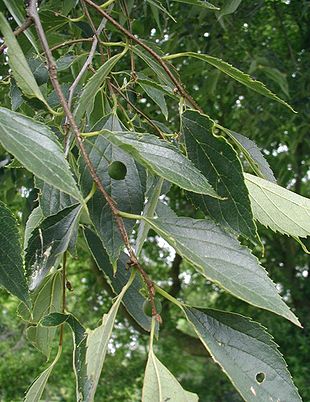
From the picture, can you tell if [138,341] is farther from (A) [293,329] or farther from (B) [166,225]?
(B) [166,225]

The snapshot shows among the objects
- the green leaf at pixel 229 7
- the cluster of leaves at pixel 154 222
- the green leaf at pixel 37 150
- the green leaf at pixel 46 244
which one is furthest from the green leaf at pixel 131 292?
the green leaf at pixel 229 7

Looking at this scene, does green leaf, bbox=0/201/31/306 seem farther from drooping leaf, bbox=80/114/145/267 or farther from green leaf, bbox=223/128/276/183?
green leaf, bbox=223/128/276/183

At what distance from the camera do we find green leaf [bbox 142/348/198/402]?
462mm

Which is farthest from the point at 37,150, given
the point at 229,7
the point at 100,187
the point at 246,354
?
the point at 229,7

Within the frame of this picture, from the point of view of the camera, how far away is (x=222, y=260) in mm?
468

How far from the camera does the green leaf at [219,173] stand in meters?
0.52

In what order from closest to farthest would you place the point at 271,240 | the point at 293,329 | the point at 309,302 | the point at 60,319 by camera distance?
1. the point at 60,319
2. the point at 293,329
3. the point at 309,302
4. the point at 271,240

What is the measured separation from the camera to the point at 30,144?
1.38 feet

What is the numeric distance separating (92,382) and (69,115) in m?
0.18

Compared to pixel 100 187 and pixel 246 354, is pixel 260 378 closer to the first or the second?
pixel 246 354

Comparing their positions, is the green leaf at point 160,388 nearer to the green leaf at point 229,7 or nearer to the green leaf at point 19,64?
the green leaf at point 19,64

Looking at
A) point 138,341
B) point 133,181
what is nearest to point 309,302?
point 138,341

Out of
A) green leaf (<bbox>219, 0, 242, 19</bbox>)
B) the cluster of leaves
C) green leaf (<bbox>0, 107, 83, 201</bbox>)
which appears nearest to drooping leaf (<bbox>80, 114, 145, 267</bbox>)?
the cluster of leaves

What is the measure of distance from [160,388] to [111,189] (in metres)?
0.18
